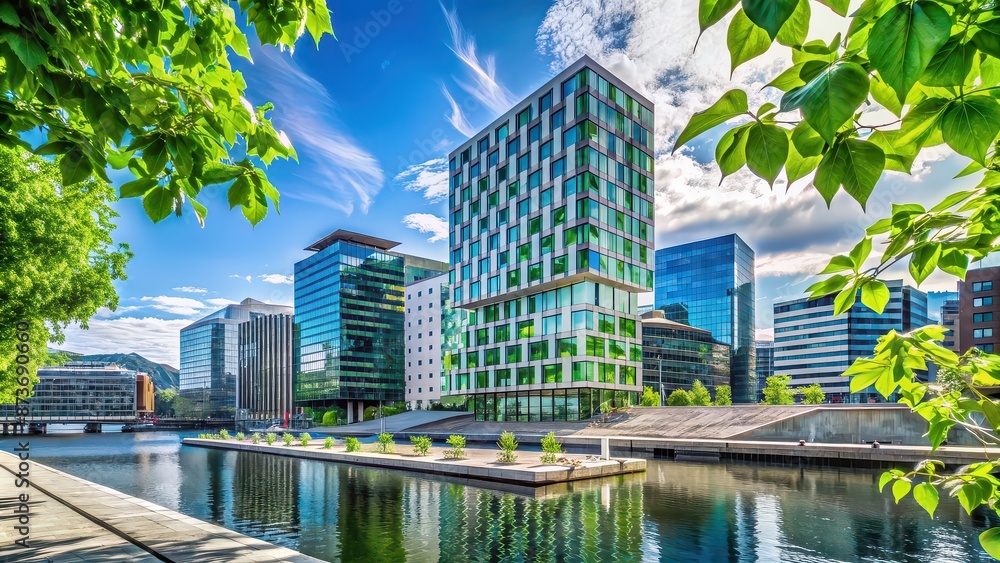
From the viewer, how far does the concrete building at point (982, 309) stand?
263 feet

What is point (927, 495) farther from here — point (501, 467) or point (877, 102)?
point (501, 467)

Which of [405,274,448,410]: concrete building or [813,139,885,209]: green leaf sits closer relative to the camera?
[813,139,885,209]: green leaf

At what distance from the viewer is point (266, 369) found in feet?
534

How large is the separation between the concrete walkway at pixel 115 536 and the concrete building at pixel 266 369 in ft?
476

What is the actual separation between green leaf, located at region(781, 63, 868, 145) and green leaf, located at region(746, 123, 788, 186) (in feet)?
0.54

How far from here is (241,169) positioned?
3.26 meters

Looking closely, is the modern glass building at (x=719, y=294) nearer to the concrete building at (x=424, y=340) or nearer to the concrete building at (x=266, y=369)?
the concrete building at (x=424, y=340)

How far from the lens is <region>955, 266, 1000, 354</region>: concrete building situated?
263 feet

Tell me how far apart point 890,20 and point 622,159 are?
209 feet

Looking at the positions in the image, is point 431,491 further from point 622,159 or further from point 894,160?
point 622,159

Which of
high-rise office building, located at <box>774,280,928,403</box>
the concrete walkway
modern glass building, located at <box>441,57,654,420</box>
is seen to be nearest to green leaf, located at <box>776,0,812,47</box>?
the concrete walkway

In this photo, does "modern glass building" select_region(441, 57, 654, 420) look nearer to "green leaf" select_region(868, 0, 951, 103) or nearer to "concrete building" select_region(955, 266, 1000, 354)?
"concrete building" select_region(955, 266, 1000, 354)

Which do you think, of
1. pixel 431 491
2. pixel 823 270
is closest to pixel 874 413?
pixel 431 491

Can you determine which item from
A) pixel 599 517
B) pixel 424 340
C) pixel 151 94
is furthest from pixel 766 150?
pixel 424 340
